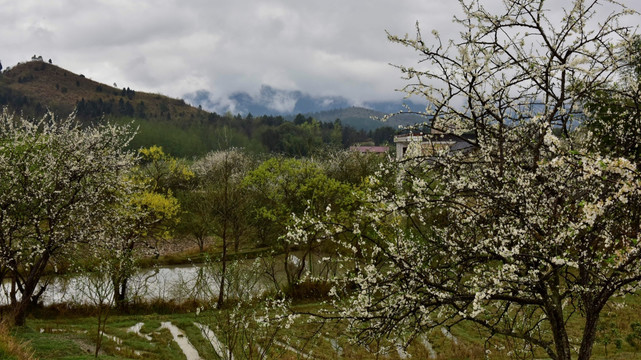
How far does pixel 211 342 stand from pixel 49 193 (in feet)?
26.4

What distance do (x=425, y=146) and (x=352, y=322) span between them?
389cm

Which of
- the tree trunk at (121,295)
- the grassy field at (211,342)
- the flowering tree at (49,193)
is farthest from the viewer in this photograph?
the tree trunk at (121,295)

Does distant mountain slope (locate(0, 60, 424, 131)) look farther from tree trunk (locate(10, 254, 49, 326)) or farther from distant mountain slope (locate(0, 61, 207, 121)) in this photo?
tree trunk (locate(10, 254, 49, 326))

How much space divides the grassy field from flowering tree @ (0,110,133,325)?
2542mm

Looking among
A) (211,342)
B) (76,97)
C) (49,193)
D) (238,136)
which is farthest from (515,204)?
(76,97)

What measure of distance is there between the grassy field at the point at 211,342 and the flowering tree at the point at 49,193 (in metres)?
2.54

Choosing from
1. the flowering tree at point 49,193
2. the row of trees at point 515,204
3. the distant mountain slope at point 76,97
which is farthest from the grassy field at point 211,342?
the distant mountain slope at point 76,97

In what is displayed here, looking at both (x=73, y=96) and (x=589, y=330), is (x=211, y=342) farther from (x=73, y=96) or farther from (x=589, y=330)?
(x=73, y=96)

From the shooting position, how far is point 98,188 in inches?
643

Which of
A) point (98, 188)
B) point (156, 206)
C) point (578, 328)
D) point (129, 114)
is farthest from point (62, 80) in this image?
point (578, 328)

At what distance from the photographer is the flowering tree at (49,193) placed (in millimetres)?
14594

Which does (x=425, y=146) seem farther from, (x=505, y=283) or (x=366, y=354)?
(x=366, y=354)

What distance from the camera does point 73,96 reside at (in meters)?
166

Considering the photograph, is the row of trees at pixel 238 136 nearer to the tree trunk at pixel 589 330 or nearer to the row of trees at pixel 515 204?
the row of trees at pixel 515 204
